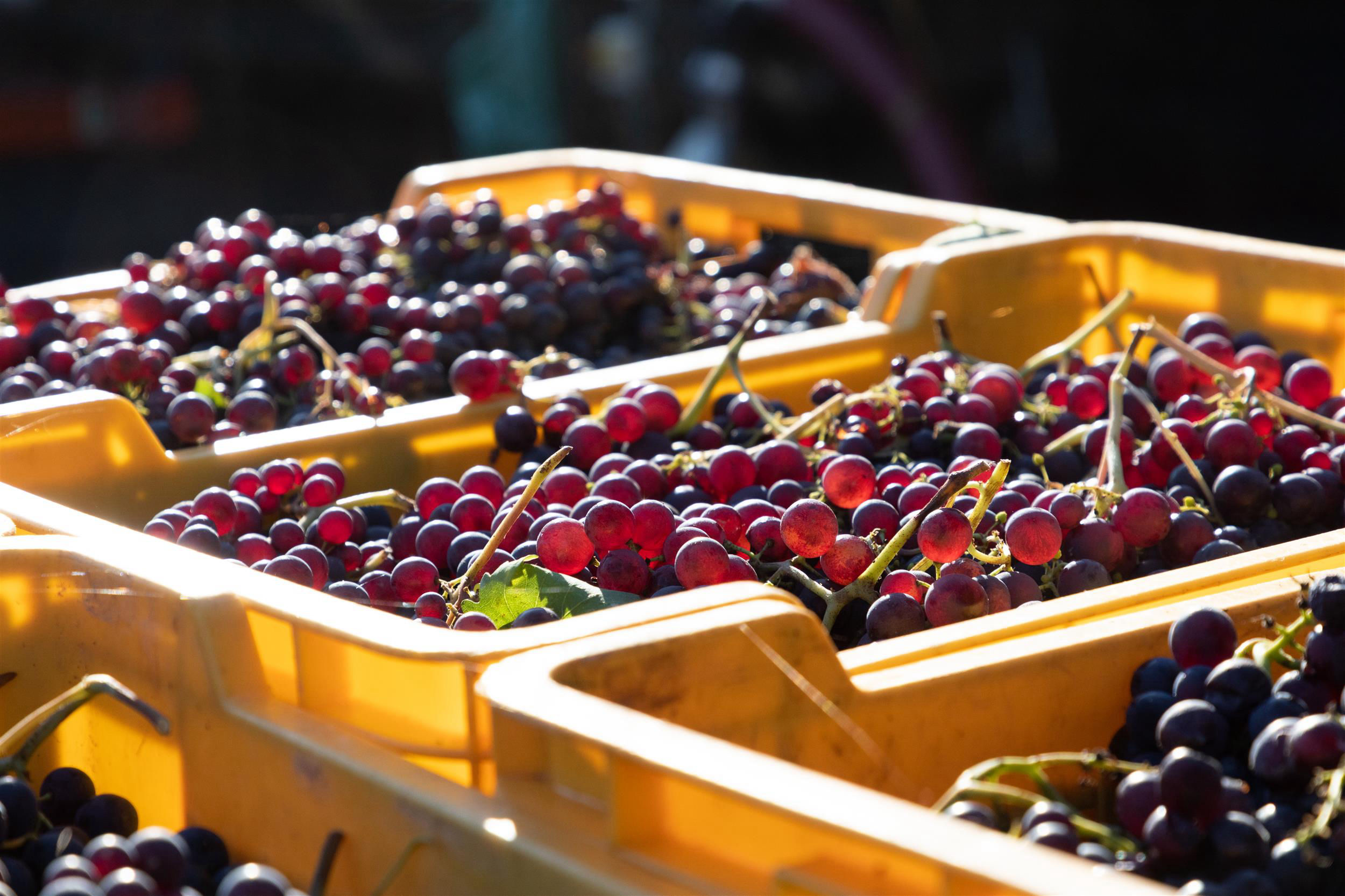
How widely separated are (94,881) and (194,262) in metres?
1.45

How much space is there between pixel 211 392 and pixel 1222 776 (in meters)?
1.22

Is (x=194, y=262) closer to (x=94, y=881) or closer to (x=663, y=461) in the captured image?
(x=663, y=461)

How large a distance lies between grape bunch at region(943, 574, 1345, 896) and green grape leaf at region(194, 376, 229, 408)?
108cm

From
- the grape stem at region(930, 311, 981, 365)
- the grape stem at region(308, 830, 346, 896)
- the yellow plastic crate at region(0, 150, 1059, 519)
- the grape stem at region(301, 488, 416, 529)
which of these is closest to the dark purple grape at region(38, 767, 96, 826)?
the grape stem at region(308, 830, 346, 896)

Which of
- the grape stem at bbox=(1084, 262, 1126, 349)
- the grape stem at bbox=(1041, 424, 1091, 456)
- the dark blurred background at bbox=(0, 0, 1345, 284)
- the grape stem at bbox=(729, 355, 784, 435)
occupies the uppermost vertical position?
the dark blurred background at bbox=(0, 0, 1345, 284)

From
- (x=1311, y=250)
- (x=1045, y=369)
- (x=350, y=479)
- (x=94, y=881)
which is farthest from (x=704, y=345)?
(x=94, y=881)

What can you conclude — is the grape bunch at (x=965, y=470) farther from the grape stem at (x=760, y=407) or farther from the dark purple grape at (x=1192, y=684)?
the dark purple grape at (x=1192, y=684)

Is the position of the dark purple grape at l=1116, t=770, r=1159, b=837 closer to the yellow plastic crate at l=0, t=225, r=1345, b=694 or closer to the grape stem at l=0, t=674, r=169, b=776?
the yellow plastic crate at l=0, t=225, r=1345, b=694

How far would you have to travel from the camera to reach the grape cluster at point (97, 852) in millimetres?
711

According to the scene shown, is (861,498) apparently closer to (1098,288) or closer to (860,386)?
(860,386)

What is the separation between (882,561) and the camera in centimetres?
105

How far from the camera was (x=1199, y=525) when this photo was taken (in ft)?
3.86

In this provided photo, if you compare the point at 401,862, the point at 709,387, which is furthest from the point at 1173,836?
the point at 709,387

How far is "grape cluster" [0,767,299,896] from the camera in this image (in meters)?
0.71
